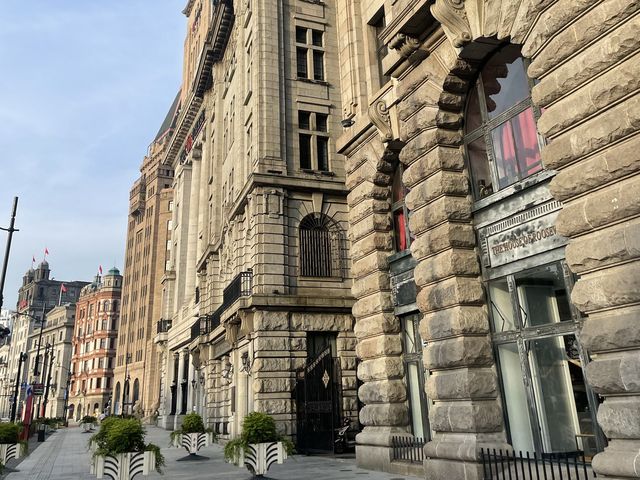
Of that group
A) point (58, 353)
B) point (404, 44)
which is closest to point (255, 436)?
point (404, 44)

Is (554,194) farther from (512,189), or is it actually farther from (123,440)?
(123,440)

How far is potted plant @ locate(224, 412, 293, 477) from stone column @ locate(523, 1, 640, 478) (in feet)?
26.0

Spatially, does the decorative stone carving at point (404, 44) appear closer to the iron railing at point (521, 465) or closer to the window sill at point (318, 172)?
the iron railing at point (521, 465)

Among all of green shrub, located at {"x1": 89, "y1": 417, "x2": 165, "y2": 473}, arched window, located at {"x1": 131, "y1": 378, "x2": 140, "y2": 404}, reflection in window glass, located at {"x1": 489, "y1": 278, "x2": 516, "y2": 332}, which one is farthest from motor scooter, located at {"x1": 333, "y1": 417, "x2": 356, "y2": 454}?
arched window, located at {"x1": 131, "y1": 378, "x2": 140, "y2": 404}

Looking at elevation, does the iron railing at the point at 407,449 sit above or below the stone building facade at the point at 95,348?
below

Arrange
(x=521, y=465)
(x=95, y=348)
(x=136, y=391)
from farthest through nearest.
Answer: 1. (x=95, y=348)
2. (x=136, y=391)
3. (x=521, y=465)

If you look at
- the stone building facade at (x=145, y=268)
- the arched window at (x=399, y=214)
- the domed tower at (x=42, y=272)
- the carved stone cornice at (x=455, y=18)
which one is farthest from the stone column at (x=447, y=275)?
the domed tower at (x=42, y=272)

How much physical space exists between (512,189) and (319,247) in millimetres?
15305

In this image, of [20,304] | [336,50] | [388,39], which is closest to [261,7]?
[336,50]

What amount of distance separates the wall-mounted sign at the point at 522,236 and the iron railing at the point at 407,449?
15.7ft

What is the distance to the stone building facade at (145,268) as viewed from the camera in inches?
3462

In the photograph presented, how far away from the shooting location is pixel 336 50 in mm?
29000

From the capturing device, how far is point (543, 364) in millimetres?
9672

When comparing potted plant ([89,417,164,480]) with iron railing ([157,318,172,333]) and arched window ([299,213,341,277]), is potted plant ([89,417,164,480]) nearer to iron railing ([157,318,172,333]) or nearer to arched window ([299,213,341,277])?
arched window ([299,213,341,277])
